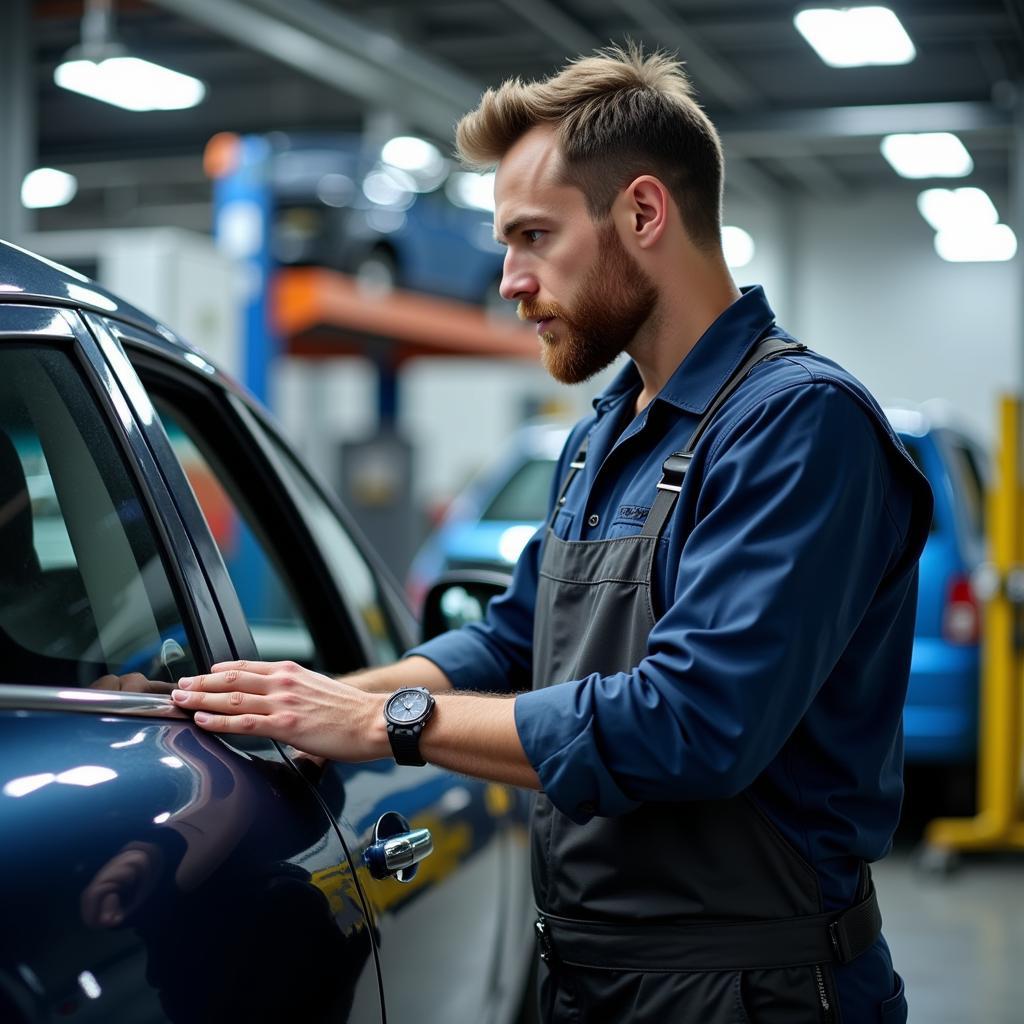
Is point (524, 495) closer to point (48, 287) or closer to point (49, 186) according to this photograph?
point (48, 287)

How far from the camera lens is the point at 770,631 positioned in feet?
5.10

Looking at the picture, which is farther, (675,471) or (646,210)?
(646,210)

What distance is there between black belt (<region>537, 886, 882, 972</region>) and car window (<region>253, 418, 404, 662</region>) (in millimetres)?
959

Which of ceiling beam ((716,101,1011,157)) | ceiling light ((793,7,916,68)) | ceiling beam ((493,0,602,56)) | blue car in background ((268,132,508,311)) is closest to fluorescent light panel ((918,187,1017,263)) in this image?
ceiling beam ((716,101,1011,157))

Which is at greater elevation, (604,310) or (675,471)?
(604,310)

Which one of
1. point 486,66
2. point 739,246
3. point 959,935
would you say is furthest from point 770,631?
point 739,246

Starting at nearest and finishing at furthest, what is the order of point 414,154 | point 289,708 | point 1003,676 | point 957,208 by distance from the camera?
1. point 289,708
2. point 1003,676
3. point 414,154
4. point 957,208

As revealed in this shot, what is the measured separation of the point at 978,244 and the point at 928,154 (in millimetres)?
4973

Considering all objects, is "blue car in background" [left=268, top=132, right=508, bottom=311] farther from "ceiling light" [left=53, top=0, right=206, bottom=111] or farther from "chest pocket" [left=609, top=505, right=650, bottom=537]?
"chest pocket" [left=609, top=505, right=650, bottom=537]

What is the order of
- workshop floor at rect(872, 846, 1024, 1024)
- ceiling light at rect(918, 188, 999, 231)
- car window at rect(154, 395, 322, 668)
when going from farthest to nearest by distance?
ceiling light at rect(918, 188, 999, 231) → workshop floor at rect(872, 846, 1024, 1024) → car window at rect(154, 395, 322, 668)

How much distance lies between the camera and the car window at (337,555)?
250cm

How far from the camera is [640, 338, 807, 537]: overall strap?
5.69 feet

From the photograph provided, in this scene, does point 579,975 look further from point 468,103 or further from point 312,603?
point 468,103

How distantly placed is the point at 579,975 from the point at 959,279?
2137 cm
